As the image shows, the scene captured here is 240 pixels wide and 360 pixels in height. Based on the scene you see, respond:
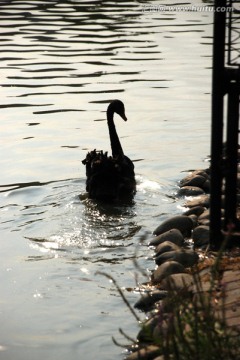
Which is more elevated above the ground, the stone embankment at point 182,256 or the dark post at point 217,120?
the dark post at point 217,120

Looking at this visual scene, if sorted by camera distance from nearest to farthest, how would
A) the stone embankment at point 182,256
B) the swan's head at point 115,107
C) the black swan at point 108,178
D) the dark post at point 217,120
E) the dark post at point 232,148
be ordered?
the stone embankment at point 182,256 < the dark post at point 217,120 < the dark post at point 232,148 < the black swan at point 108,178 < the swan's head at point 115,107

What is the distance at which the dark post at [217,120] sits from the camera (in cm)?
661

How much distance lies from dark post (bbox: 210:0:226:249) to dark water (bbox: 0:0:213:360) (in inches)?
33.5

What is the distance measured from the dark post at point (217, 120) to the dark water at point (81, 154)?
850 mm

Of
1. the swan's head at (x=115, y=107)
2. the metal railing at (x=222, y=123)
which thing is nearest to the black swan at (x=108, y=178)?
the swan's head at (x=115, y=107)

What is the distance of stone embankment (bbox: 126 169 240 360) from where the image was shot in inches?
239

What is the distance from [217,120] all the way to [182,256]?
1192mm

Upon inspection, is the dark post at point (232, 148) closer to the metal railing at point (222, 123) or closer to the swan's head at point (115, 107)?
the metal railing at point (222, 123)

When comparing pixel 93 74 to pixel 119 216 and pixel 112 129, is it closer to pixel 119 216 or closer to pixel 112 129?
pixel 112 129

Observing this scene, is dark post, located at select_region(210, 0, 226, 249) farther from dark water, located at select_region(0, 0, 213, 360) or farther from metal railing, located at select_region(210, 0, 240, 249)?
dark water, located at select_region(0, 0, 213, 360)

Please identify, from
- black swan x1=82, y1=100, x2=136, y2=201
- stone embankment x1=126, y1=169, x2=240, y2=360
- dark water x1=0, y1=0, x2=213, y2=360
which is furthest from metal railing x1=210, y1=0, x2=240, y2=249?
black swan x1=82, y1=100, x2=136, y2=201

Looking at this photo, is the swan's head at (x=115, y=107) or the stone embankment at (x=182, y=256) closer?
the stone embankment at (x=182, y=256)

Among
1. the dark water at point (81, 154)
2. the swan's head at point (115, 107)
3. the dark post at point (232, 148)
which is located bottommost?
the dark water at point (81, 154)

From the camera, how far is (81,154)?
1206 centimetres
